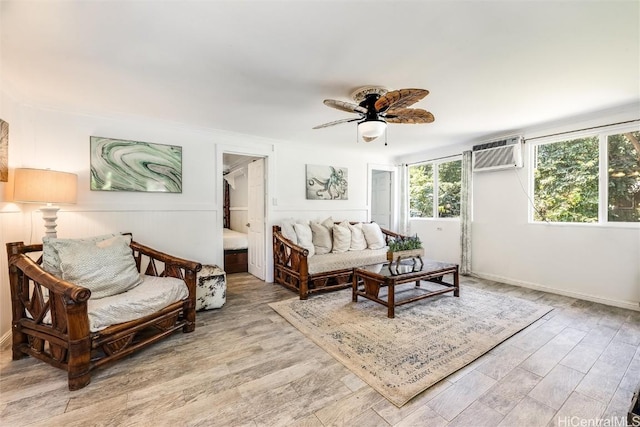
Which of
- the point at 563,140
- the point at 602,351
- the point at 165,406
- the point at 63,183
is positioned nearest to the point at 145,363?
the point at 165,406

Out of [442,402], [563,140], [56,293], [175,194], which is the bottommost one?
[442,402]

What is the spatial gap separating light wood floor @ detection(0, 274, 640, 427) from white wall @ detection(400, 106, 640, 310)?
98 cm

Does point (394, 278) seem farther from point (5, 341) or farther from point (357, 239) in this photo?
point (5, 341)

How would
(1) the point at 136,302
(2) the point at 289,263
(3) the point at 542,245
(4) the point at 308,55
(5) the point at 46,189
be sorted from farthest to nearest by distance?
(2) the point at 289,263, (3) the point at 542,245, (5) the point at 46,189, (1) the point at 136,302, (4) the point at 308,55

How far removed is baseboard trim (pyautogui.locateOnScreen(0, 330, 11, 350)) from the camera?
7.12 ft

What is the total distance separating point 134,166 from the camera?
10.4ft

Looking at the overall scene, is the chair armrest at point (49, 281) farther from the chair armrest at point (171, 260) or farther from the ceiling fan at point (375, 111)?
the ceiling fan at point (375, 111)

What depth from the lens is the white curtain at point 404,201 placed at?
5605 millimetres

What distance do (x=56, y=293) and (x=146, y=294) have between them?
21.2 inches

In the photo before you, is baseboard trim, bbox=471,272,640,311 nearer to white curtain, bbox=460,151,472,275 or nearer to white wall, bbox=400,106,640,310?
white wall, bbox=400,106,640,310

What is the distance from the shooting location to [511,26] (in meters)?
1.63

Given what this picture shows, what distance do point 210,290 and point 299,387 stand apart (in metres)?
1.70

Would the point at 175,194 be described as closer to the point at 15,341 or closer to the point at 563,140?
the point at 15,341

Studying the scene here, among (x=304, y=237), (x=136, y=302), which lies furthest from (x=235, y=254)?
(x=136, y=302)
